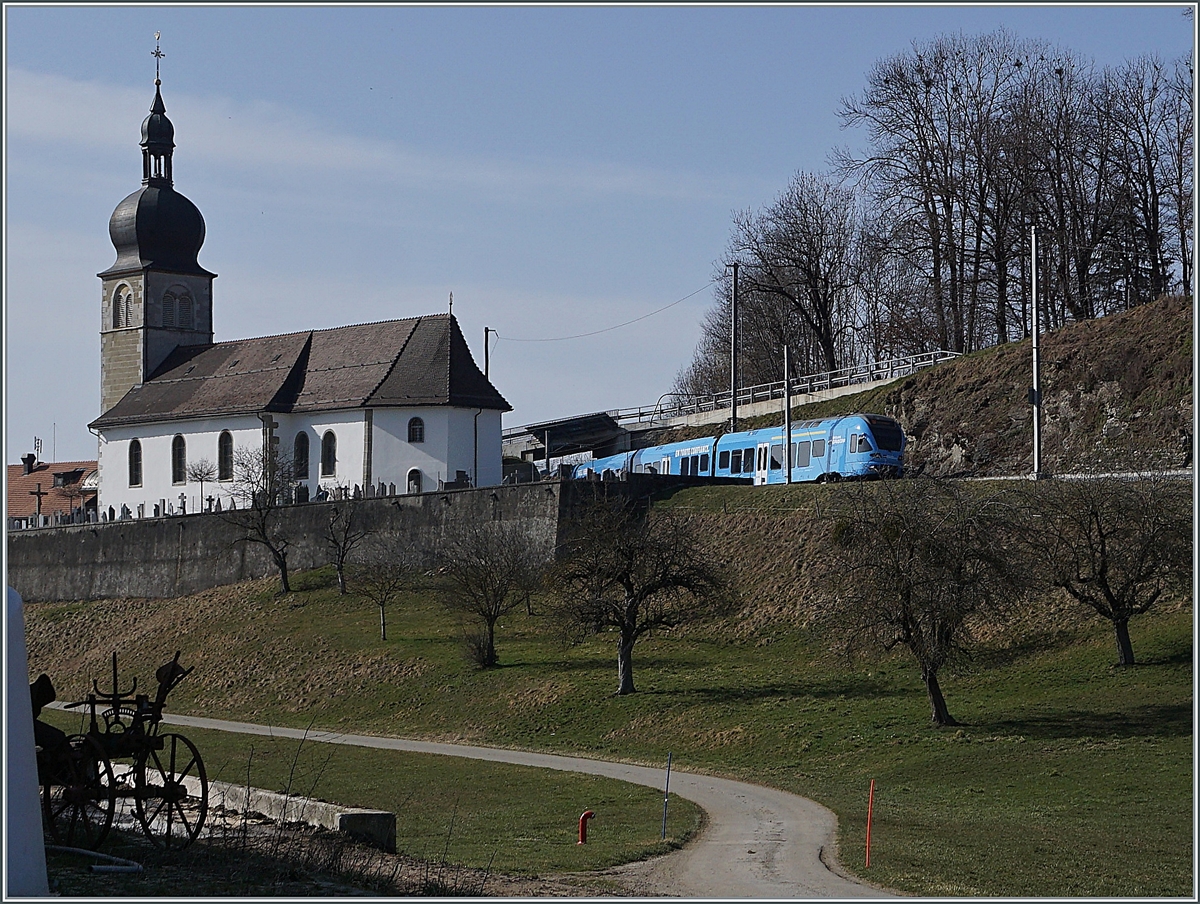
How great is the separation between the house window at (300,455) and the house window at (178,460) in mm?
6970

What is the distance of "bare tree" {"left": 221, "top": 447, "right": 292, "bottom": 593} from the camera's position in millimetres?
55188

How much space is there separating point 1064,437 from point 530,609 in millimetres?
17907

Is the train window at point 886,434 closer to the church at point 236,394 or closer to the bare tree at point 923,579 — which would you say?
the bare tree at point 923,579

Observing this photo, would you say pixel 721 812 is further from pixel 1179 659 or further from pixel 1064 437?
pixel 1064 437

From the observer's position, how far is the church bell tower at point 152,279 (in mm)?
73875

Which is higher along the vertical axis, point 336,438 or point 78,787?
point 336,438

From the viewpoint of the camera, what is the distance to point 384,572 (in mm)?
46625

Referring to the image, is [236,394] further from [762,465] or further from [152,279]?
[762,465]

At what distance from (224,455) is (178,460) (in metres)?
3.43

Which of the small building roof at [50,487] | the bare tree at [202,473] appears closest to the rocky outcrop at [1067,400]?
the bare tree at [202,473]

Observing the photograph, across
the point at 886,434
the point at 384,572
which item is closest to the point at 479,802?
the point at 384,572

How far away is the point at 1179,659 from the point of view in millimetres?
30844

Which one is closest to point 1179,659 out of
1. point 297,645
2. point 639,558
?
point 639,558

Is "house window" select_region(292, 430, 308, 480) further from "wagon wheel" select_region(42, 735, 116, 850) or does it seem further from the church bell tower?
"wagon wheel" select_region(42, 735, 116, 850)
